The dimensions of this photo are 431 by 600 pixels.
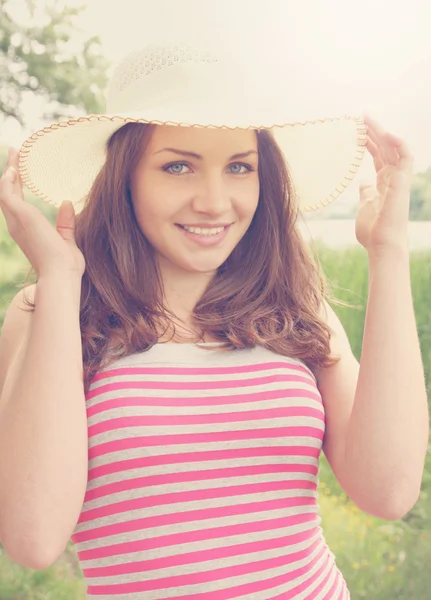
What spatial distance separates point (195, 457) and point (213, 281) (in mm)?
373

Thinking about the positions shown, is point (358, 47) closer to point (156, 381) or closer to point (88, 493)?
point (156, 381)

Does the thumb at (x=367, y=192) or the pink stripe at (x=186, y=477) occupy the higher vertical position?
the thumb at (x=367, y=192)

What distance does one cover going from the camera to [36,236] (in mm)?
1039

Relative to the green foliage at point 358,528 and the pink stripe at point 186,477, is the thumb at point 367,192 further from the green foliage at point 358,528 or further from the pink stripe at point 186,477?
the green foliage at point 358,528

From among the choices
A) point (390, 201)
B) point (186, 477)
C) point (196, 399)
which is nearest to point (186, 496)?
point (186, 477)

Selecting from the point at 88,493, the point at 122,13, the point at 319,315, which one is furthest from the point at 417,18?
the point at 88,493

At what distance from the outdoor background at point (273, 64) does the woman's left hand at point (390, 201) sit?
59 centimetres

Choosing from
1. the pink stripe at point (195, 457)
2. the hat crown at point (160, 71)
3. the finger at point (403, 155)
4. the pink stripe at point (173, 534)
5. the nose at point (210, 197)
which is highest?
the hat crown at point (160, 71)

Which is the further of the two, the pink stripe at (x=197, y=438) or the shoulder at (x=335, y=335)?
the shoulder at (x=335, y=335)

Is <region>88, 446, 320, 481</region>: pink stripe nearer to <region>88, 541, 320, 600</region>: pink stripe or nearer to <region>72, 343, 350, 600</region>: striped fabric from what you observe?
<region>72, 343, 350, 600</region>: striped fabric

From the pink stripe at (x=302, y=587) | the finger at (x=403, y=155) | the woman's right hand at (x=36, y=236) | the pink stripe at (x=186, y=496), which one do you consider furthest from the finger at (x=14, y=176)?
the pink stripe at (x=302, y=587)

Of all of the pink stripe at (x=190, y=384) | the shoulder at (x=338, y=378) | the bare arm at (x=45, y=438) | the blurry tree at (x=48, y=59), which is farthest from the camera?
the blurry tree at (x=48, y=59)

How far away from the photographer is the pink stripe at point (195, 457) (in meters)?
0.97

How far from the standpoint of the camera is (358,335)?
1832mm
